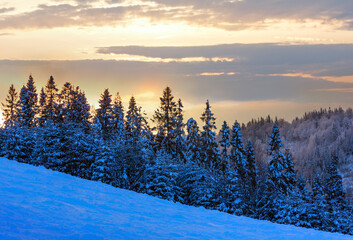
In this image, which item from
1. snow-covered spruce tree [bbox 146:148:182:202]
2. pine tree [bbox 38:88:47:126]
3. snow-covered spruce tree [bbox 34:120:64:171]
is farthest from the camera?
pine tree [bbox 38:88:47:126]

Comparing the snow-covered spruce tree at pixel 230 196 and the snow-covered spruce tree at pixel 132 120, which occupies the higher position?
the snow-covered spruce tree at pixel 132 120

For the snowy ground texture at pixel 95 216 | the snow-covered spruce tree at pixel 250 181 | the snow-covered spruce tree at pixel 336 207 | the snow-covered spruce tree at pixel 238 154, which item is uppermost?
the snowy ground texture at pixel 95 216

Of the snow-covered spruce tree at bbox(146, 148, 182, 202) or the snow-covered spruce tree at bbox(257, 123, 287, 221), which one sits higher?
the snow-covered spruce tree at bbox(146, 148, 182, 202)

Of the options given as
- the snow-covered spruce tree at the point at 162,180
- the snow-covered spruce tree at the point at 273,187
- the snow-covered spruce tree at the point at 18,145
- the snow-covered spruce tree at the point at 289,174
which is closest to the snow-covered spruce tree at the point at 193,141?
the snow-covered spruce tree at the point at 273,187

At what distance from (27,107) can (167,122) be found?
28.3m

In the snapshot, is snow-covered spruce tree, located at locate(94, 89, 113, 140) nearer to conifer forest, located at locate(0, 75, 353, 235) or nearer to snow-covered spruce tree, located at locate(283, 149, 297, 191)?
conifer forest, located at locate(0, 75, 353, 235)

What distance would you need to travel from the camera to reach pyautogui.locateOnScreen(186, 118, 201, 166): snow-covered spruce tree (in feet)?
181

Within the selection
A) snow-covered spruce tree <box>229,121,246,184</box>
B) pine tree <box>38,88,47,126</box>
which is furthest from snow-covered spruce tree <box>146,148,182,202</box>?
pine tree <box>38,88,47,126</box>

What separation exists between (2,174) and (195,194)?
88.3ft

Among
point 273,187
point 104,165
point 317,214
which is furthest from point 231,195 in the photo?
point 104,165

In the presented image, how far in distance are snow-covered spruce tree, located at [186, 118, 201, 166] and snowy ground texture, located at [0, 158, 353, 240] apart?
34765 millimetres

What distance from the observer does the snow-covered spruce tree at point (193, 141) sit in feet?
181

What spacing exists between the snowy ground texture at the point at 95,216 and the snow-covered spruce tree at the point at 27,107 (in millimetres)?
48916

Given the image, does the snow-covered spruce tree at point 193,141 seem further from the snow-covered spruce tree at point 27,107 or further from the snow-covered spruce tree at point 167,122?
the snow-covered spruce tree at point 27,107
